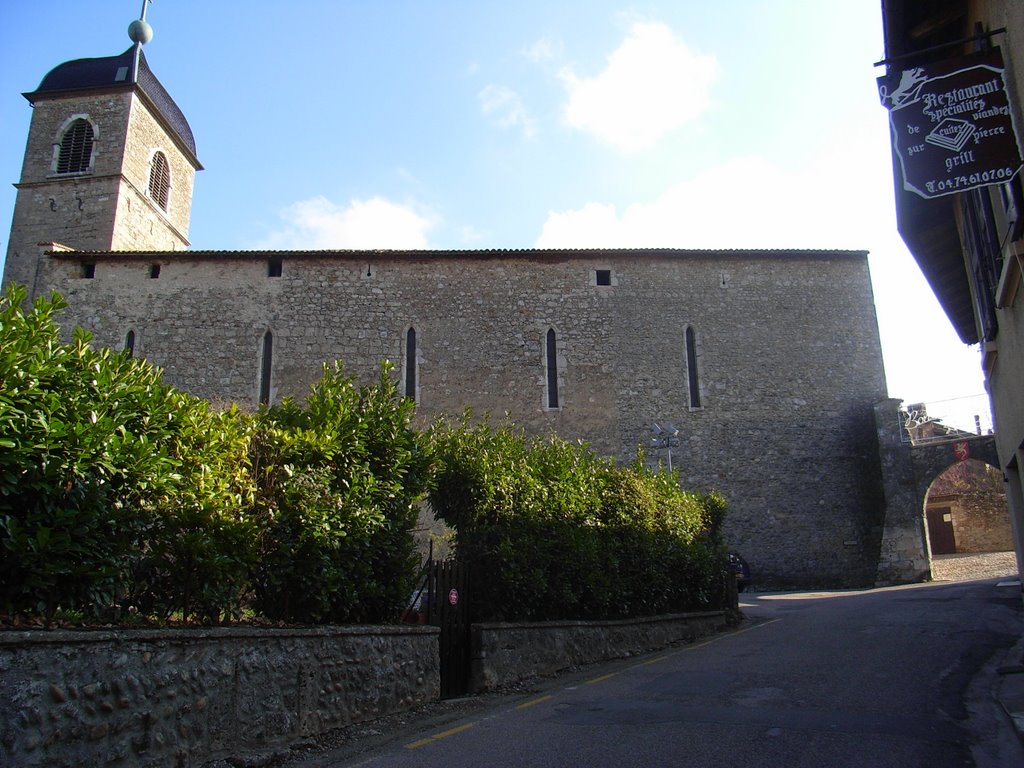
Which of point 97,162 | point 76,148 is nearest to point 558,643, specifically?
point 97,162

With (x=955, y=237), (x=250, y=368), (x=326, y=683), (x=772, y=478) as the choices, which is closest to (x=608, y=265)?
(x=772, y=478)

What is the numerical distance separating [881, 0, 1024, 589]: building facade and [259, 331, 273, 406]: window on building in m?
18.6

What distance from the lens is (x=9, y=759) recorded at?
3.72 m

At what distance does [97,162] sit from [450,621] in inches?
1122

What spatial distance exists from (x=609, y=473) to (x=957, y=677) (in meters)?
5.33

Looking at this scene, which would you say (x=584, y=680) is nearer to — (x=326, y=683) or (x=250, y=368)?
(x=326, y=683)

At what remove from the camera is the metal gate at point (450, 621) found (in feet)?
25.9

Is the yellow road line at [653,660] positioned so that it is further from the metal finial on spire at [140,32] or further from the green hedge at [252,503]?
the metal finial on spire at [140,32]

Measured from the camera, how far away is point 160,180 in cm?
3269

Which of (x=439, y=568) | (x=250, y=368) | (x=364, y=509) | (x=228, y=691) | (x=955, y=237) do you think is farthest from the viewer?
(x=250, y=368)

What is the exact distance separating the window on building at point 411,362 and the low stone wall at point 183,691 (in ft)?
57.1

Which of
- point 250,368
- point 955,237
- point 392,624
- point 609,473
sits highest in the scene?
point 250,368

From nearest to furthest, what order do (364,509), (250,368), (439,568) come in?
(364,509)
(439,568)
(250,368)

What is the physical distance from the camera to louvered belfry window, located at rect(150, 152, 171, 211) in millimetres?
31922
